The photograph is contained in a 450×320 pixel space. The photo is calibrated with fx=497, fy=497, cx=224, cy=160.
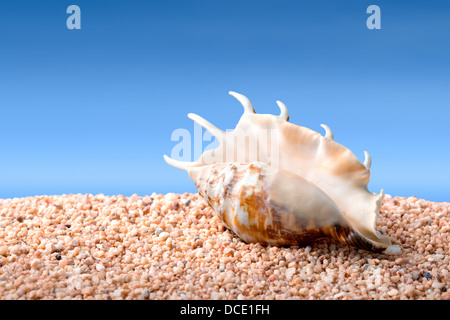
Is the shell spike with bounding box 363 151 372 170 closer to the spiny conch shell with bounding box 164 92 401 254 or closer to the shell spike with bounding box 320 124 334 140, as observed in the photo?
the spiny conch shell with bounding box 164 92 401 254

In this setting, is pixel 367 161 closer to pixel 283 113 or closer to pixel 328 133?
pixel 328 133

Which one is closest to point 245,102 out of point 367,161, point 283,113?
point 283,113

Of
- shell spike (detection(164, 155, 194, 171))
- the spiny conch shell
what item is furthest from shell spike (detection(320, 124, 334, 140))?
shell spike (detection(164, 155, 194, 171))

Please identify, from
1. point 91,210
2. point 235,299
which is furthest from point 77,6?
point 235,299

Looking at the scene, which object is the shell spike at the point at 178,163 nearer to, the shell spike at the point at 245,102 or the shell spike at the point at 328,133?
the shell spike at the point at 245,102

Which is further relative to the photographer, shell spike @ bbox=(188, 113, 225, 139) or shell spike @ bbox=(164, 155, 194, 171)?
shell spike @ bbox=(164, 155, 194, 171)
